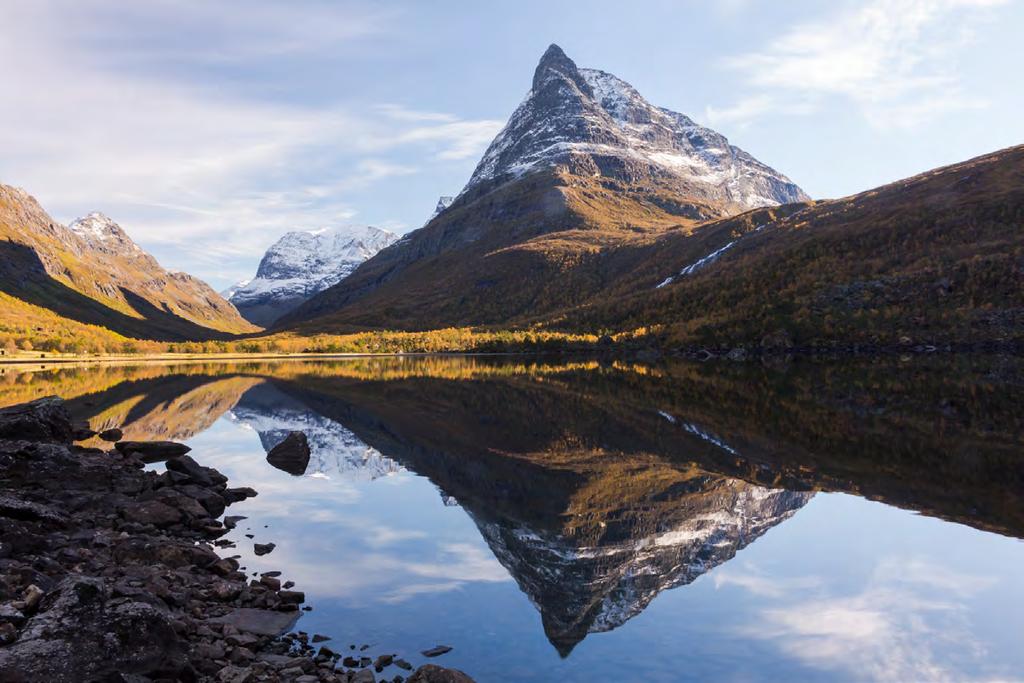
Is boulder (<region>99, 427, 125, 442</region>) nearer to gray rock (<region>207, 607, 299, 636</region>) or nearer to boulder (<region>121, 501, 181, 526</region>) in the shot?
boulder (<region>121, 501, 181, 526</region>)

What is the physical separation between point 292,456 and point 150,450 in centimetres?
681

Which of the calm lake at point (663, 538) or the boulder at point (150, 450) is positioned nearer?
the calm lake at point (663, 538)

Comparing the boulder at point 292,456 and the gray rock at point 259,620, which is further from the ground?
the boulder at point 292,456

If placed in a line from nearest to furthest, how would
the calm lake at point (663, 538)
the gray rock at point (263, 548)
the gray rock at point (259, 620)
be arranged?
the calm lake at point (663, 538) → the gray rock at point (259, 620) → the gray rock at point (263, 548)

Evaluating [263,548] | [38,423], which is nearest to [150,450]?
[38,423]

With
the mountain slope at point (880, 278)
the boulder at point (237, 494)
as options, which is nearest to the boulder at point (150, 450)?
the boulder at point (237, 494)

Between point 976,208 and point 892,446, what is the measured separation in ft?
427

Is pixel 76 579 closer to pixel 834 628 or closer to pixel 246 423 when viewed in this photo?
pixel 834 628

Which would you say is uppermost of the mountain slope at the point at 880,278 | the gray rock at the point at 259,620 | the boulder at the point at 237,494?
the mountain slope at the point at 880,278

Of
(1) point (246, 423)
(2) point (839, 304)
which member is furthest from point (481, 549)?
(2) point (839, 304)

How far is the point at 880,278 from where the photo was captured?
117 metres

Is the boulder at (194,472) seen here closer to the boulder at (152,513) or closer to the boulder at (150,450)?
the boulder at (152,513)

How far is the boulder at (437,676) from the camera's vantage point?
10.2 meters

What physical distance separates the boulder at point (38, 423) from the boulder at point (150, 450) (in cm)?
331
